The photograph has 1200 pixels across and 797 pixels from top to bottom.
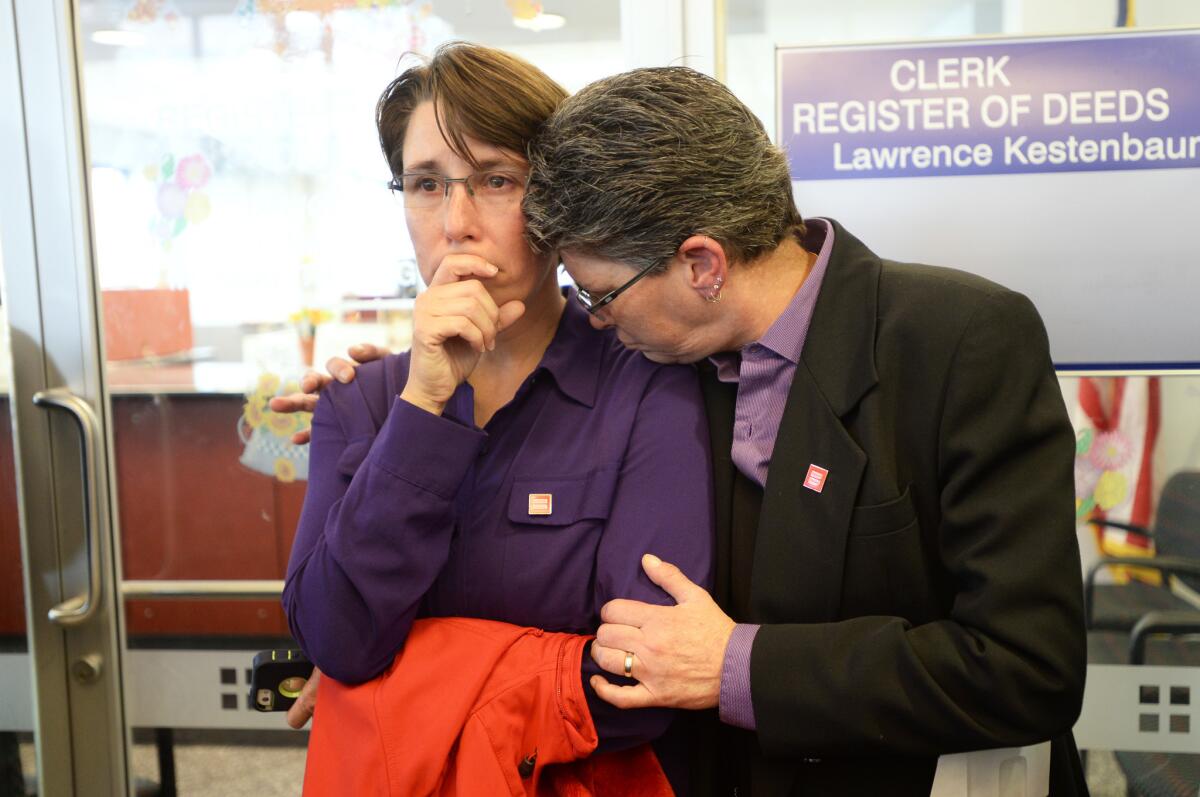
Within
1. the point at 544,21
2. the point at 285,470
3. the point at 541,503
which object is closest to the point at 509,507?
the point at 541,503

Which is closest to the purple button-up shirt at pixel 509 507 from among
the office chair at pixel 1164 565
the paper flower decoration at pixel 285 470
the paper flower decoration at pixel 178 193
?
the paper flower decoration at pixel 285 470

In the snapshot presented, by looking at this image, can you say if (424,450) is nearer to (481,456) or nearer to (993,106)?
(481,456)

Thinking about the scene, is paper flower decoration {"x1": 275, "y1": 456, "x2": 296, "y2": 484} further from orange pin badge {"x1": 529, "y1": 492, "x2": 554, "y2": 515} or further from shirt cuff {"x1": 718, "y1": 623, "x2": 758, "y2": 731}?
shirt cuff {"x1": 718, "y1": 623, "x2": 758, "y2": 731}

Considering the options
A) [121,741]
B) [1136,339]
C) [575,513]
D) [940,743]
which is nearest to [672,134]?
[575,513]

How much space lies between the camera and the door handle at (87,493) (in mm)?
2242

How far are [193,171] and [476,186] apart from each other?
1.14m

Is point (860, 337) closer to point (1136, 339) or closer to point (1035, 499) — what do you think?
point (1035, 499)

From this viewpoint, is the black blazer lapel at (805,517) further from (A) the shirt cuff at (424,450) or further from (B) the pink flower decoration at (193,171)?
(B) the pink flower decoration at (193,171)

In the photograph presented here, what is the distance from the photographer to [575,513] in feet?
4.54

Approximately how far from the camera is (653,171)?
129cm

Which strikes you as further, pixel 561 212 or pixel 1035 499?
pixel 561 212

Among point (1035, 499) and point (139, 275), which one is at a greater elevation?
point (139, 275)

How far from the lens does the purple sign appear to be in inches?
76.0

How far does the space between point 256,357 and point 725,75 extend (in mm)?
1254
